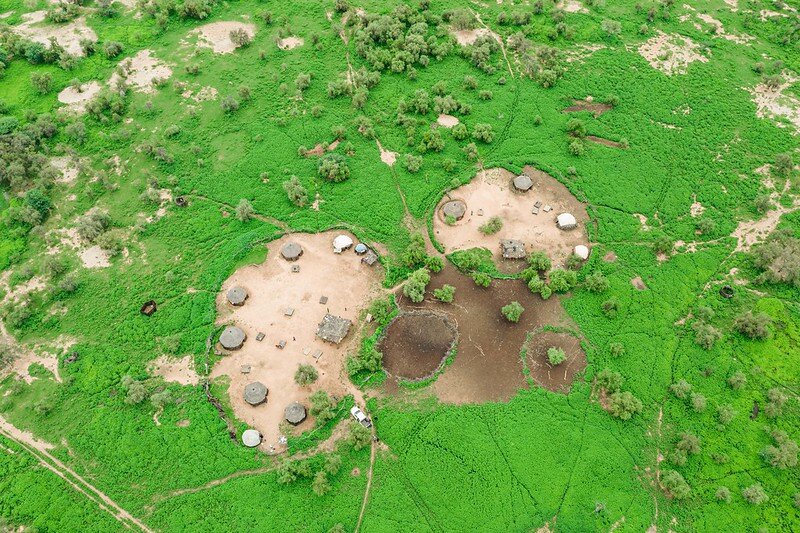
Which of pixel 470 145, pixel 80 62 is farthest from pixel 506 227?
pixel 80 62

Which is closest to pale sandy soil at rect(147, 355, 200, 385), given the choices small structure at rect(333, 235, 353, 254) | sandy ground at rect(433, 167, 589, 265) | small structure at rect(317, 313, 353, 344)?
small structure at rect(317, 313, 353, 344)

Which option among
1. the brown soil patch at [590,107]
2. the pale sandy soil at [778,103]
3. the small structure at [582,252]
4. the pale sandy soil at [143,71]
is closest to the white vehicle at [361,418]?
the small structure at [582,252]

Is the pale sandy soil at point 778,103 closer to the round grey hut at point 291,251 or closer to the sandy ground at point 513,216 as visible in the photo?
the sandy ground at point 513,216

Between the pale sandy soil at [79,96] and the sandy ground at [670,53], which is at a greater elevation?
the sandy ground at [670,53]

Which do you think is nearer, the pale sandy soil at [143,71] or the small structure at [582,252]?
the small structure at [582,252]

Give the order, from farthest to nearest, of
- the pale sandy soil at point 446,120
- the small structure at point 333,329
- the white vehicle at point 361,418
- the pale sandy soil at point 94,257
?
the pale sandy soil at point 446,120, the pale sandy soil at point 94,257, the small structure at point 333,329, the white vehicle at point 361,418

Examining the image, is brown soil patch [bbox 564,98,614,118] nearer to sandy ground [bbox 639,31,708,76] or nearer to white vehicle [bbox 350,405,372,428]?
sandy ground [bbox 639,31,708,76]
